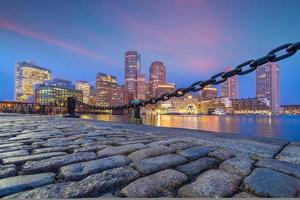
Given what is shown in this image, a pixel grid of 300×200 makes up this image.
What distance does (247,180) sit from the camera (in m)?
1.72

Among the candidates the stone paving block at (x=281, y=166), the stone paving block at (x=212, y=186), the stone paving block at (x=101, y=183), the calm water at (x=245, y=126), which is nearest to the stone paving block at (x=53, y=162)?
the stone paving block at (x=101, y=183)

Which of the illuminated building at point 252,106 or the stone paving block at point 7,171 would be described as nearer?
the stone paving block at point 7,171

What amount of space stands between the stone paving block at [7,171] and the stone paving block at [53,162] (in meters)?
0.07

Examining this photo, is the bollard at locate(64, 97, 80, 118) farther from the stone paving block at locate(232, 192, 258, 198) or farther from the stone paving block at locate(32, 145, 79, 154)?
the stone paving block at locate(232, 192, 258, 198)

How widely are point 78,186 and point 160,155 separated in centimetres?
102

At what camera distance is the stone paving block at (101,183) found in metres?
1.51

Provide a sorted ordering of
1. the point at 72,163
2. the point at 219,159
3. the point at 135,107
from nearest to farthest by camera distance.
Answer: the point at 72,163 → the point at 219,159 → the point at 135,107

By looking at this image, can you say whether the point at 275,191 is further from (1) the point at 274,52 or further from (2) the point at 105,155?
(1) the point at 274,52

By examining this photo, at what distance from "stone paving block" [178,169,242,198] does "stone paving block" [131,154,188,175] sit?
345 millimetres

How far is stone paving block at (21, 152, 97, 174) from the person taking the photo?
199 centimetres

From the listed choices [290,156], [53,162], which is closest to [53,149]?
[53,162]

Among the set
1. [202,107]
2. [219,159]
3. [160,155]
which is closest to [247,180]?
[219,159]

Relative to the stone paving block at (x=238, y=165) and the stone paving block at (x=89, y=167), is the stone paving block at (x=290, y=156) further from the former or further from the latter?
the stone paving block at (x=89, y=167)

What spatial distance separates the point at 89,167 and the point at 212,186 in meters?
0.98
